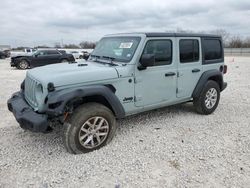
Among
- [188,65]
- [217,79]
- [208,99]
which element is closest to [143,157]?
[188,65]

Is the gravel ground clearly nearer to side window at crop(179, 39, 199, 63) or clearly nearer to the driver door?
the driver door

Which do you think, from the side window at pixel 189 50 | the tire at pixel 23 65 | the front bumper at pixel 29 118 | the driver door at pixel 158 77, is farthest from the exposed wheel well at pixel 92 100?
the tire at pixel 23 65

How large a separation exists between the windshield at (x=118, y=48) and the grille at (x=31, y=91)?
4.74ft

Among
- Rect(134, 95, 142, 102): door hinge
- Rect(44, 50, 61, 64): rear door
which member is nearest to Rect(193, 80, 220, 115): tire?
Rect(134, 95, 142, 102): door hinge

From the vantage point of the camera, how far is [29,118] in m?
3.53

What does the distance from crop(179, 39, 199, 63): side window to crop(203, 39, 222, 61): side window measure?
0.32 metres

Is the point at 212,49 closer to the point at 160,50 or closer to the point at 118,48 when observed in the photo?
the point at 160,50

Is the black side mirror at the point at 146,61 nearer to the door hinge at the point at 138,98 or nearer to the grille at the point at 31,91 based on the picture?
the door hinge at the point at 138,98

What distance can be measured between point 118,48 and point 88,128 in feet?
5.47

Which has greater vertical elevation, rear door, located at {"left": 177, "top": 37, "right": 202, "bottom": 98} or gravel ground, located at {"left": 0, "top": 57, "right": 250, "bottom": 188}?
rear door, located at {"left": 177, "top": 37, "right": 202, "bottom": 98}

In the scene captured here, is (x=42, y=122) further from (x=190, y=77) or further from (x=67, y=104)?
(x=190, y=77)

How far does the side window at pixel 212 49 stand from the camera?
5.56 metres

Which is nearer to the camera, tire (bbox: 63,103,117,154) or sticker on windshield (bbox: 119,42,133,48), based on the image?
tire (bbox: 63,103,117,154)

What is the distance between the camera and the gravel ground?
10.5ft
